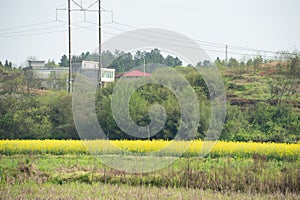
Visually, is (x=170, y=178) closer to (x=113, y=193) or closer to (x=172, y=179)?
(x=172, y=179)

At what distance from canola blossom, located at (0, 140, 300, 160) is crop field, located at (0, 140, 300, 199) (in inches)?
→ 1.2

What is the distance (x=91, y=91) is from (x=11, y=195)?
9.95 meters

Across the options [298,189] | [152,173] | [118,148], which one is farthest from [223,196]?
[118,148]

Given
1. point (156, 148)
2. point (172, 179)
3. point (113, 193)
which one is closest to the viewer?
point (113, 193)

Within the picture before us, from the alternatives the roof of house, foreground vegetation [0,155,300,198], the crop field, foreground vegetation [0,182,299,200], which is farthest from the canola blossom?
foreground vegetation [0,182,299,200]

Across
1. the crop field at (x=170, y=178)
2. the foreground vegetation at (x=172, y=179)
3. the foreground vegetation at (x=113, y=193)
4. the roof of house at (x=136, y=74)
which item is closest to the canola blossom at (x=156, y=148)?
the crop field at (x=170, y=178)

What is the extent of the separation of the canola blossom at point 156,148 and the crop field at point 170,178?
1.2 inches

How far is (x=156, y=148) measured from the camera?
16.1m

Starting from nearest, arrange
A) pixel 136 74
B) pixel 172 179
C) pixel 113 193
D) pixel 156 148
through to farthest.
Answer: pixel 113 193
pixel 172 179
pixel 156 148
pixel 136 74

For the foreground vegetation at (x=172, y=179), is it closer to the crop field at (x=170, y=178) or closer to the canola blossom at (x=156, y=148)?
the crop field at (x=170, y=178)

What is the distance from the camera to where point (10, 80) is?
88.3 ft

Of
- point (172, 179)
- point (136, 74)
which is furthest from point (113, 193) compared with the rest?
point (136, 74)

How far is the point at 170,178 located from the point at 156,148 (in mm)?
5249

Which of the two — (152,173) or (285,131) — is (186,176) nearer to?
(152,173)
